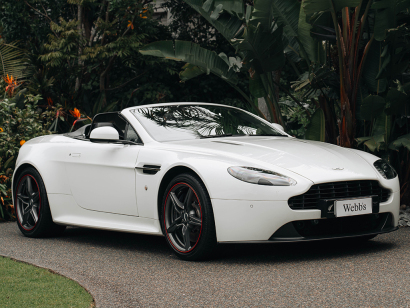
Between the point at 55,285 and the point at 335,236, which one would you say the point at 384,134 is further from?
the point at 55,285

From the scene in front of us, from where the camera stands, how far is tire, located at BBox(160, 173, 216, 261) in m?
5.13

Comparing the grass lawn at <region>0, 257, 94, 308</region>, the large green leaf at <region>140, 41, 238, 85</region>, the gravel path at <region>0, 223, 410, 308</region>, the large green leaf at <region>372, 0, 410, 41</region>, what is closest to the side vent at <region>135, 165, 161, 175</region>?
the gravel path at <region>0, 223, 410, 308</region>

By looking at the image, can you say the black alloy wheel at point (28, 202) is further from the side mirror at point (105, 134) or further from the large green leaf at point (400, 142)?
the large green leaf at point (400, 142)

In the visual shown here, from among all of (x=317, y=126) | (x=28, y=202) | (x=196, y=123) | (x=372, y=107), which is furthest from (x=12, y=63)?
(x=372, y=107)

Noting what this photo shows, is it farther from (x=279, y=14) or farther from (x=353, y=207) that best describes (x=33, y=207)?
(x=279, y=14)

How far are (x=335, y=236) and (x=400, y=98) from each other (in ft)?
9.19

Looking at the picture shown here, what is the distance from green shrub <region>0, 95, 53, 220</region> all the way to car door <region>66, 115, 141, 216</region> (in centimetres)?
256

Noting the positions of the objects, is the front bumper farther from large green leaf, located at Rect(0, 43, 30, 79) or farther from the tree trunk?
large green leaf, located at Rect(0, 43, 30, 79)

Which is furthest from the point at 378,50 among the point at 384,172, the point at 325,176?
the point at 325,176

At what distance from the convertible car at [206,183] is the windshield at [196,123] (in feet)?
0.04

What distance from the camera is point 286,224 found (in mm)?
4984

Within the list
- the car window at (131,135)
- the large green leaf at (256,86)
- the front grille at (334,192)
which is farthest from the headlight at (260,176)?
the large green leaf at (256,86)

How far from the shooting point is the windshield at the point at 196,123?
20.0 ft

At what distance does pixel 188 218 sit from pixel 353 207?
1392mm
